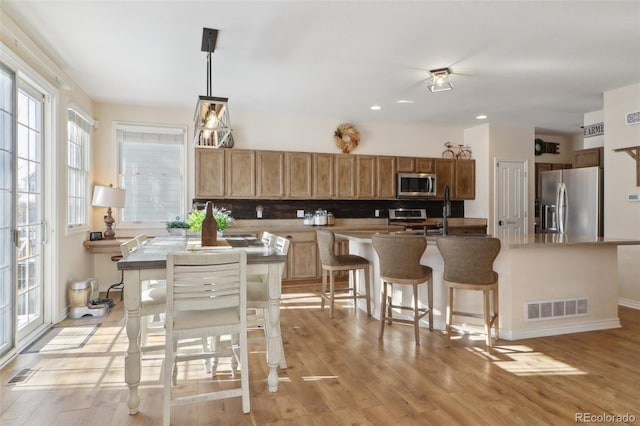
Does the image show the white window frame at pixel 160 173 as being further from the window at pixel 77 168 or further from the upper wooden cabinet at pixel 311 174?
the window at pixel 77 168

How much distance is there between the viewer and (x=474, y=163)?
675 cm

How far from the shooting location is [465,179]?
6703mm

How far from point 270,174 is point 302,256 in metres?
1.35

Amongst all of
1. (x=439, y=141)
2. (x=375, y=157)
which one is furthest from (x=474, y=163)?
(x=375, y=157)

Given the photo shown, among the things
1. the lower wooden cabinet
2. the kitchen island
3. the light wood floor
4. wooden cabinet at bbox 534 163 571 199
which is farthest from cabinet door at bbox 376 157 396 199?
the light wood floor

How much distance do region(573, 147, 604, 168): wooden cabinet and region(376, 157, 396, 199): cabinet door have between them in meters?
2.73

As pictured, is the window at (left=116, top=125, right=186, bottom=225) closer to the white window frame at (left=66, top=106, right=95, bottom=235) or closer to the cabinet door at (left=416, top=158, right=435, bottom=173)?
the white window frame at (left=66, top=106, right=95, bottom=235)

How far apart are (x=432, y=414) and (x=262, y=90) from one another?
13.0 ft

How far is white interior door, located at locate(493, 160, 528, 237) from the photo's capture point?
6508 millimetres

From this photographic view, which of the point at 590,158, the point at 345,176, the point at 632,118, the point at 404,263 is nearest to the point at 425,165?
the point at 345,176

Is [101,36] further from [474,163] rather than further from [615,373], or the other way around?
[474,163]

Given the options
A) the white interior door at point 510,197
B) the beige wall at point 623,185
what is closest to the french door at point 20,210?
the beige wall at point 623,185

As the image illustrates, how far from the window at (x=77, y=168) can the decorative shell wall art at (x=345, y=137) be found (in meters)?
3.58

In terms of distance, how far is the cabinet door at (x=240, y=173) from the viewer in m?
5.57
